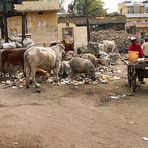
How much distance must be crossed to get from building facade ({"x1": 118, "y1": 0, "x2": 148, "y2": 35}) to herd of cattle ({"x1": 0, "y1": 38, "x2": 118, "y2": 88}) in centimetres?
4130

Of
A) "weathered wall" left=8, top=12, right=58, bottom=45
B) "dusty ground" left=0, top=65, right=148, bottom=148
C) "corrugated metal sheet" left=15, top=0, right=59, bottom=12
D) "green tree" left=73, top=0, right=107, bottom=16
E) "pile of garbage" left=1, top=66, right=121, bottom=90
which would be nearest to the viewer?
"dusty ground" left=0, top=65, right=148, bottom=148

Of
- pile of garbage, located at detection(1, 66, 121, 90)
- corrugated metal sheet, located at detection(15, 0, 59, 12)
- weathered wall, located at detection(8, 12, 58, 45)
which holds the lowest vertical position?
pile of garbage, located at detection(1, 66, 121, 90)

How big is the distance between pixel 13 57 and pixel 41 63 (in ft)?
4.28

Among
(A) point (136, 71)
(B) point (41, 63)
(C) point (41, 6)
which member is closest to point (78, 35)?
(C) point (41, 6)

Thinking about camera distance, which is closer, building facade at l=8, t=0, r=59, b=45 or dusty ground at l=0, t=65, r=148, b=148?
dusty ground at l=0, t=65, r=148, b=148

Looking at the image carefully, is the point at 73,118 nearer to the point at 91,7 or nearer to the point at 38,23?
the point at 38,23

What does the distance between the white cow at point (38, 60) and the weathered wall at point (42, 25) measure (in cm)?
1675

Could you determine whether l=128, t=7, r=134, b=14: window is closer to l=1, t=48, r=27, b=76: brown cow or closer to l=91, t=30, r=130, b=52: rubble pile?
l=91, t=30, r=130, b=52: rubble pile

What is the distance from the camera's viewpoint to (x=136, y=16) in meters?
64.9

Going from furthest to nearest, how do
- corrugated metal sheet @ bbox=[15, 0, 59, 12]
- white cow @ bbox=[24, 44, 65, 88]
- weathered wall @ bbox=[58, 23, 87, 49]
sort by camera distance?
weathered wall @ bbox=[58, 23, 87, 49] < corrugated metal sheet @ bbox=[15, 0, 59, 12] < white cow @ bbox=[24, 44, 65, 88]

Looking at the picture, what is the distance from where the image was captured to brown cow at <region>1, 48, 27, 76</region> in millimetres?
14594

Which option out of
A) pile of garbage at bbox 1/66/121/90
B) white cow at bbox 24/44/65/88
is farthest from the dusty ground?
white cow at bbox 24/44/65/88

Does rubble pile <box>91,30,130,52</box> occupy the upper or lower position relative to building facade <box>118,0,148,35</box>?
lower

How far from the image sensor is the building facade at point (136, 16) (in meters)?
58.8
